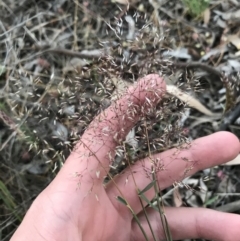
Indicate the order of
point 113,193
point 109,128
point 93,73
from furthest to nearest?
point 93,73, point 113,193, point 109,128

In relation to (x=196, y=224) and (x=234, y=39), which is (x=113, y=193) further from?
(x=234, y=39)

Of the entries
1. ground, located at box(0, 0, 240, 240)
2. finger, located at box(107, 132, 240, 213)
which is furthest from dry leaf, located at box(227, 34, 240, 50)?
finger, located at box(107, 132, 240, 213)

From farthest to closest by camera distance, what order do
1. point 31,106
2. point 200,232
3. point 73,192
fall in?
point 31,106, point 200,232, point 73,192

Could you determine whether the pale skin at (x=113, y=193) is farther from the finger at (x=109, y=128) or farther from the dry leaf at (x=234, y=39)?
the dry leaf at (x=234, y=39)

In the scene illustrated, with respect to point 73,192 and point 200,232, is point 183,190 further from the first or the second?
point 73,192

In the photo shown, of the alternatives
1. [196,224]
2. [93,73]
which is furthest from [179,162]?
[93,73]

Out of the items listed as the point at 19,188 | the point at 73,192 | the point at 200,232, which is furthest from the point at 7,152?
the point at 200,232

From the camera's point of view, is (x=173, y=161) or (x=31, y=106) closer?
(x=173, y=161)
